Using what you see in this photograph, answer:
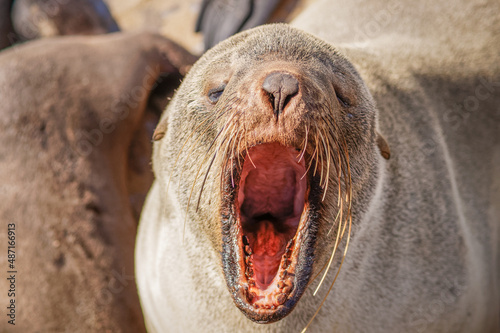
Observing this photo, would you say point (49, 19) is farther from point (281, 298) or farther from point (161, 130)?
point (281, 298)

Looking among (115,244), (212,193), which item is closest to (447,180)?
(212,193)

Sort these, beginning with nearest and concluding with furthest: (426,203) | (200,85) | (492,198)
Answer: (200,85) → (426,203) → (492,198)

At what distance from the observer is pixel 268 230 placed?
1912 millimetres

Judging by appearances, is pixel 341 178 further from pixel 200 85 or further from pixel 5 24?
pixel 5 24

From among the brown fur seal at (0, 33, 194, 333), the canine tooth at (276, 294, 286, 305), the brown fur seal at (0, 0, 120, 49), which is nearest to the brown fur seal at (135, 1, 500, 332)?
the canine tooth at (276, 294, 286, 305)

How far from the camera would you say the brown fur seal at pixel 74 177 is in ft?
10.0

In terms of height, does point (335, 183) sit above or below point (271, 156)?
above

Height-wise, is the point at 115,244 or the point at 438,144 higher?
the point at 438,144

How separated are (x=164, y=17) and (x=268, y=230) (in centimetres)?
464

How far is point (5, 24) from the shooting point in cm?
495

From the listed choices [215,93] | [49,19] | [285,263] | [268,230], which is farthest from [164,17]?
[285,263]

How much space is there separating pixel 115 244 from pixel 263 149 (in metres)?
1.66

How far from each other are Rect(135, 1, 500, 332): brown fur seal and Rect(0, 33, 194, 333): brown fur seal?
466 millimetres

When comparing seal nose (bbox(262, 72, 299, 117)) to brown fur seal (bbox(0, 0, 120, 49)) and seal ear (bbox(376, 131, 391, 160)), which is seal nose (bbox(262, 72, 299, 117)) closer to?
seal ear (bbox(376, 131, 391, 160))
